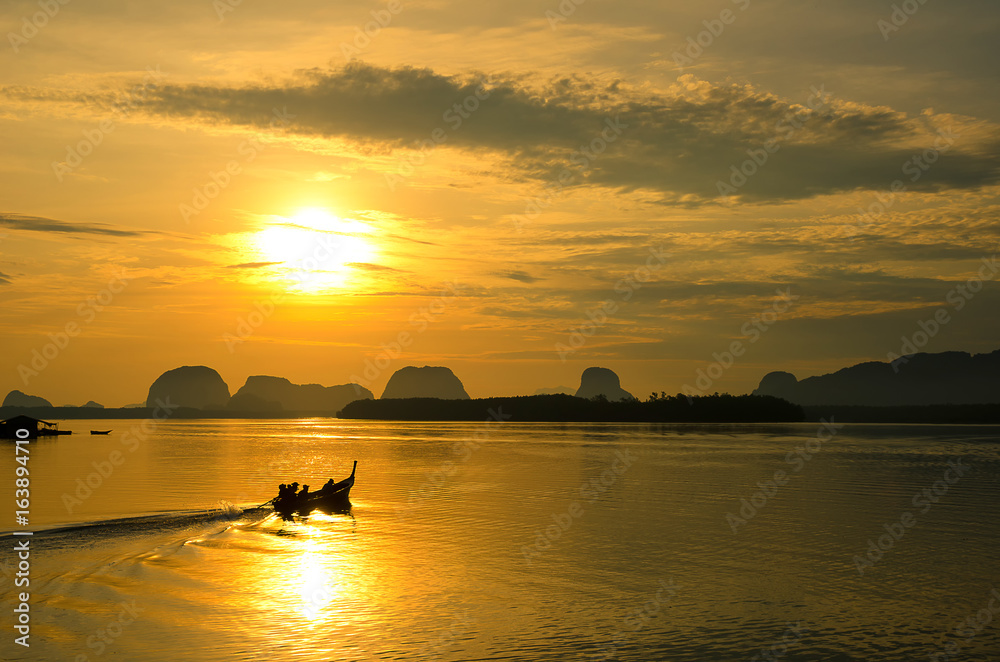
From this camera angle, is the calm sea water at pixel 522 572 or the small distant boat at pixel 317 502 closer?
the calm sea water at pixel 522 572

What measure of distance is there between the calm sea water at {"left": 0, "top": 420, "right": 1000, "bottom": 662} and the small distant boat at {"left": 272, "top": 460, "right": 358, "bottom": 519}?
118 cm

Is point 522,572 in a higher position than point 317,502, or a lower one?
lower

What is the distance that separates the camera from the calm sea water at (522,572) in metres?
18.4

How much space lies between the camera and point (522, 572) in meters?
25.8

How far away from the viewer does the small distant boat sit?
1586 inches

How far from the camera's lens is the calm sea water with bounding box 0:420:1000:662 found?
60.3ft

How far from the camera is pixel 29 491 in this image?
4844 cm

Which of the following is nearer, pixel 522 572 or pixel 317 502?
pixel 522 572

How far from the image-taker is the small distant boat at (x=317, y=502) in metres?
40.3

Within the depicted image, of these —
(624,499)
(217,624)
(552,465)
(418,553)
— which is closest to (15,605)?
(217,624)

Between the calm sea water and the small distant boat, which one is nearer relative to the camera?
the calm sea water

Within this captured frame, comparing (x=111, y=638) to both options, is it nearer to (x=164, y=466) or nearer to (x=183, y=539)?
(x=183, y=539)

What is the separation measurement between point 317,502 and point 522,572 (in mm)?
19855

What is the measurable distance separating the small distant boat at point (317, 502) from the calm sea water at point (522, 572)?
46.5 inches
